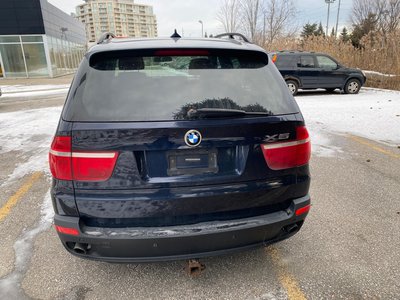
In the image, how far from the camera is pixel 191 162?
196 cm

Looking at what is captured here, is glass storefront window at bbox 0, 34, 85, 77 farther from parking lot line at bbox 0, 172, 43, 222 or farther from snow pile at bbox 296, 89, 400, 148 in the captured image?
parking lot line at bbox 0, 172, 43, 222

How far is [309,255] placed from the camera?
2.73 meters

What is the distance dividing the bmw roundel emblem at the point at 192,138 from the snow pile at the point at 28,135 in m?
3.89

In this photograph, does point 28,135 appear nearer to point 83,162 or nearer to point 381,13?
point 83,162

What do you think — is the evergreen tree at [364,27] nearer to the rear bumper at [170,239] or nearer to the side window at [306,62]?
the side window at [306,62]

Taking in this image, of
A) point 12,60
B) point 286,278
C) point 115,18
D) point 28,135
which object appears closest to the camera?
point 286,278

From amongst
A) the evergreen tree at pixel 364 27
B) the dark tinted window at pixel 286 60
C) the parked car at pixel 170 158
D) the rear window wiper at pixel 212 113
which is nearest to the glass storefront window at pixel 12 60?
the dark tinted window at pixel 286 60

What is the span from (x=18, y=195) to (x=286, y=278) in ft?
11.5

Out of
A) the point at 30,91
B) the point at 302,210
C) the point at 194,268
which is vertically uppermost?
the point at 302,210

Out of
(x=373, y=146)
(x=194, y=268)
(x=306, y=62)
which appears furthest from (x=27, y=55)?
(x=194, y=268)

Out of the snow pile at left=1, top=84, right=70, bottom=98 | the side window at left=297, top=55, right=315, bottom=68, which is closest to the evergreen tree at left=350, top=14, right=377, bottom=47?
the side window at left=297, top=55, right=315, bottom=68

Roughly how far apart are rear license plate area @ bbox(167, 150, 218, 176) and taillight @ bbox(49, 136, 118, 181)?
359 mm

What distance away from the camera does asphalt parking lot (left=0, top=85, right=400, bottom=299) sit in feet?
7.64

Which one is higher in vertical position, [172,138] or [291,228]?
[172,138]
